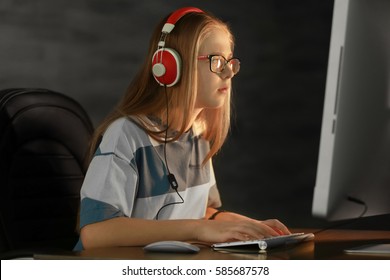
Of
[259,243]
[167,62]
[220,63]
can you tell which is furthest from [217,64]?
[259,243]

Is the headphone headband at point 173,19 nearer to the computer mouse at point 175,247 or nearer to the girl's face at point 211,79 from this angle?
the girl's face at point 211,79

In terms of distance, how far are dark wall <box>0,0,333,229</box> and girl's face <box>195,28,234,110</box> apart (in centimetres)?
129

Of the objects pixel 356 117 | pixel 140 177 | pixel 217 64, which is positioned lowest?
pixel 140 177

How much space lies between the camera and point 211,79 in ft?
5.76

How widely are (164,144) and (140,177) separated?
105 millimetres

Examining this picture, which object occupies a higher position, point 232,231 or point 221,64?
point 221,64

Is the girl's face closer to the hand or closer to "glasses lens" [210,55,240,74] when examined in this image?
"glasses lens" [210,55,240,74]

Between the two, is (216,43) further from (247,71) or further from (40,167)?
(247,71)

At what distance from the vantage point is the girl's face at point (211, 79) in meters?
1.75

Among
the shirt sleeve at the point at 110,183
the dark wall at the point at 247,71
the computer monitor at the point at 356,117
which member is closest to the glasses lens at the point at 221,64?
the shirt sleeve at the point at 110,183

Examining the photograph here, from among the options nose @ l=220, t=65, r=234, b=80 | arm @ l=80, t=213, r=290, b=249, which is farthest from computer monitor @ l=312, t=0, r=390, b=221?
nose @ l=220, t=65, r=234, b=80

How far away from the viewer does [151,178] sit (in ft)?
5.49
